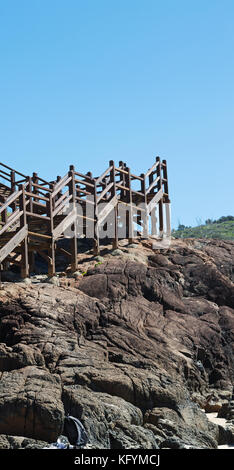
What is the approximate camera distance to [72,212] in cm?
2811

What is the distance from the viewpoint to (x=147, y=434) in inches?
717

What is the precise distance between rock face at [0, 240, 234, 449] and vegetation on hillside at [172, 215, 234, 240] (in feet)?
109

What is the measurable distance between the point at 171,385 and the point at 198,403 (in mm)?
1824

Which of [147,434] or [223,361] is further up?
[223,361]

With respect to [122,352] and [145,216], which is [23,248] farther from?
[145,216]

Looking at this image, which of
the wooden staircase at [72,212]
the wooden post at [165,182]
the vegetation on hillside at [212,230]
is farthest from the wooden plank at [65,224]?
the vegetation on hillside at [212,230]

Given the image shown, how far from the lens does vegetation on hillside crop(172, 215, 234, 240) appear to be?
62750 mm

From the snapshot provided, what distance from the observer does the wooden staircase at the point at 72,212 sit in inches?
1012

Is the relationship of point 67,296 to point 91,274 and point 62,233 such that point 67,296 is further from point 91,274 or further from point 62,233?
point 62,233

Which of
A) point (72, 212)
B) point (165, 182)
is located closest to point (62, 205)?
point (72, 212)

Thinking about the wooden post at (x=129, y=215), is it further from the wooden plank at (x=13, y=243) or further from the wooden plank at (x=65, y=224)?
the wooden plank at (x=13, y=243)

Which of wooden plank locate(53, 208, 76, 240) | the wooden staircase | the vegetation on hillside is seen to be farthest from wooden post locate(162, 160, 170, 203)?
the vegetation on hillside

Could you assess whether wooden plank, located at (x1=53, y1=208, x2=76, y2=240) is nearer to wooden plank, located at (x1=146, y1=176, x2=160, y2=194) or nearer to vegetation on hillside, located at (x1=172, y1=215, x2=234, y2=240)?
wooden plank, located at (x1=146, y1=176, x2=160, y2=194)
